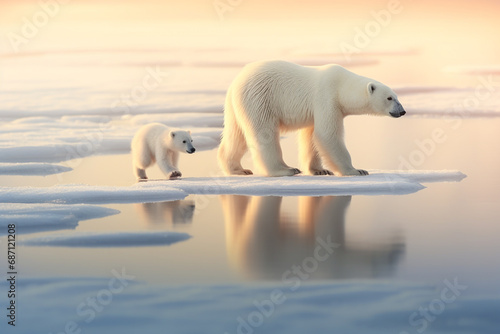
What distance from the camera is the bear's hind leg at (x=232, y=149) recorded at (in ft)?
29.8

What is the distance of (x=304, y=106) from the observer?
870 centimetres

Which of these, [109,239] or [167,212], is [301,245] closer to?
[109,239]

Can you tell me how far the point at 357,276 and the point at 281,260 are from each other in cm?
53

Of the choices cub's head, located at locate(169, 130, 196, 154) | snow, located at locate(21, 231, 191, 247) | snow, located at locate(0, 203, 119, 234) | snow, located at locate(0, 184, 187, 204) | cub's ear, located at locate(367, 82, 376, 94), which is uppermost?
cub's ear, located at locate(367, 82, 376, 94)

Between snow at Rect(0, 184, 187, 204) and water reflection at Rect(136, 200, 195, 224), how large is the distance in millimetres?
199

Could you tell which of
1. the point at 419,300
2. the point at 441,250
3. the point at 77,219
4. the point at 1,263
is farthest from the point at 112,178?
the point at 419,300

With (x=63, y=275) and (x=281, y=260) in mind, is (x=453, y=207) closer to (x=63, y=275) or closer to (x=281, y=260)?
(x=281, y=260)

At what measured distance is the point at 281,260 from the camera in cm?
494

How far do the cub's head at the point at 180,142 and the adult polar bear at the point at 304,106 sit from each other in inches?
26.3

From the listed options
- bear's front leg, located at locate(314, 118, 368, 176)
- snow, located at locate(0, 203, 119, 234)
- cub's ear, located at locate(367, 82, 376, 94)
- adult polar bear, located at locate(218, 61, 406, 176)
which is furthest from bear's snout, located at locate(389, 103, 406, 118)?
snow, located at locate(0, 203, 119, 234)

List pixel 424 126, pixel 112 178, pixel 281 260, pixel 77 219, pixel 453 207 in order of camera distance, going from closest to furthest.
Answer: pixel 281 260, pixel 77 219, pixel 453 207, pixel 112 178, pixel 424 126

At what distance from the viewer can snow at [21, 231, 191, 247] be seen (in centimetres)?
545

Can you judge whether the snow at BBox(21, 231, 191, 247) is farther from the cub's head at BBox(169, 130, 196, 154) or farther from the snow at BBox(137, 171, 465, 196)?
the cub's head at BBox(169, 130, 196, 154)

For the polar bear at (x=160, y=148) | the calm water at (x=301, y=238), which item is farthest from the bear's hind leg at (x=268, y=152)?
Answer: the calm water at (x=301, y=238)
